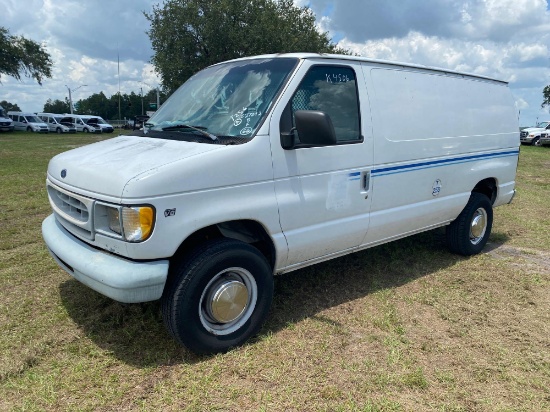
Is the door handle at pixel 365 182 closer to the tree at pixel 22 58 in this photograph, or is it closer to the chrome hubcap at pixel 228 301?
the chrome hubcap at pixel 228 301

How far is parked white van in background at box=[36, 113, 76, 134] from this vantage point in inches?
1613

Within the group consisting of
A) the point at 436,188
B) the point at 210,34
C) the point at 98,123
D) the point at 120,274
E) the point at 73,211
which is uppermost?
the point at 210,34

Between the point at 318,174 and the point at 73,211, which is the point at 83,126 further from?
the point at 318,174

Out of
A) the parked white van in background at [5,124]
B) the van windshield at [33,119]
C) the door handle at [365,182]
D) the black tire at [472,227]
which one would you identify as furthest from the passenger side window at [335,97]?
the van windshield at [33,119]

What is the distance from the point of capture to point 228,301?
Answer: 3156 millimetres

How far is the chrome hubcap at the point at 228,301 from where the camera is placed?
3.10 metres

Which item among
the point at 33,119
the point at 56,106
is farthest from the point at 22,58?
the point at 56,106

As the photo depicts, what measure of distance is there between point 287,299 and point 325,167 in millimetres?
1320

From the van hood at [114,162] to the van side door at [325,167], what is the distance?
25.2 inches

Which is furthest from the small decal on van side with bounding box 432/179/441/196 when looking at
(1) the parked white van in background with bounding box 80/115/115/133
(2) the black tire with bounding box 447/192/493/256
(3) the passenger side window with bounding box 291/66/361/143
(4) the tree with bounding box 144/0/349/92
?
(1) the parked white van in background with bounding box 80/115/115/133

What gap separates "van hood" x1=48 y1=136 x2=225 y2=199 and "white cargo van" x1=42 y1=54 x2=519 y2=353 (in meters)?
0.01

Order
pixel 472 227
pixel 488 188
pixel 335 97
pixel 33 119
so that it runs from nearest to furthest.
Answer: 1. pixel 335 97
2. pixel 472 227
3. pixel 488 188
4. pixel 33 119

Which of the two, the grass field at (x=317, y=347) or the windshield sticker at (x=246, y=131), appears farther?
the windshield sticker at (x=246, y=131)

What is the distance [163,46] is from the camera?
28734 millimetres
